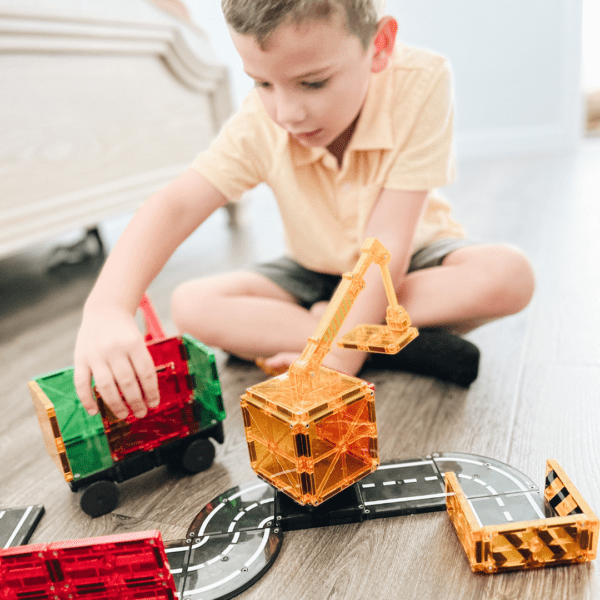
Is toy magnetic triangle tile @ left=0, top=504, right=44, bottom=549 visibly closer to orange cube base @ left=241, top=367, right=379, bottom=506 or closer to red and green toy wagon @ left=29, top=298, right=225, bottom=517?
red and green toy wagon @ left=29, top=298, right=225, bottom=517

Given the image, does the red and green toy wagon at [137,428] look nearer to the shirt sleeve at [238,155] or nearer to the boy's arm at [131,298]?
the boy's arm at [131,298]

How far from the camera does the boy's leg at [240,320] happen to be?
2.58 ft

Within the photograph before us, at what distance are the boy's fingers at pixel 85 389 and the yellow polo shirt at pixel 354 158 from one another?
320 mm

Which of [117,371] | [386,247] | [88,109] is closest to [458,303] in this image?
[386,247]

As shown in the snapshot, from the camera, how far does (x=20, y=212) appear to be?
3.55 ft

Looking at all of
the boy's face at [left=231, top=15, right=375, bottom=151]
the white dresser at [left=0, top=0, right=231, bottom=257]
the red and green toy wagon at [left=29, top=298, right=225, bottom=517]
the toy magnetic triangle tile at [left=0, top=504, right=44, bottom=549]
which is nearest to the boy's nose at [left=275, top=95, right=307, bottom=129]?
the boy's face at [left=231, top=15, right=375, bottom=151]

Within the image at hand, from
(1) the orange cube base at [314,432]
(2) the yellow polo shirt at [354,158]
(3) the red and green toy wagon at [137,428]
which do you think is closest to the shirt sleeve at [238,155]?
(2) the yellow polo shirt at [354,158]

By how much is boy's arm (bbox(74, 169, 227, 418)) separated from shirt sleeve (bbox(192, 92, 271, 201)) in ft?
0.05

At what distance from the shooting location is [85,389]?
19.7 inches

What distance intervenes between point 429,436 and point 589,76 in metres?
3.29

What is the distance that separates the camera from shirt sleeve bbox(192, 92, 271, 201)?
0.73 m

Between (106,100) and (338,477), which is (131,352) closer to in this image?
(338,477)

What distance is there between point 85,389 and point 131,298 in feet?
0.41

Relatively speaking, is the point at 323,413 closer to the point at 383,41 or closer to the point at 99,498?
the point at 99,498
